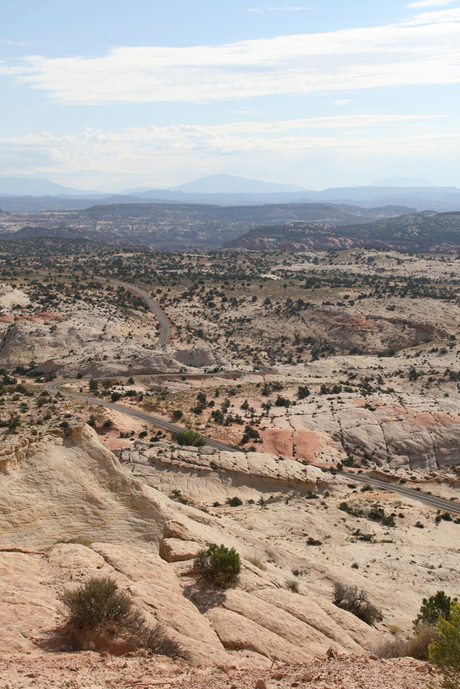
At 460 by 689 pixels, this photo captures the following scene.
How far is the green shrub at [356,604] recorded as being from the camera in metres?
17.4

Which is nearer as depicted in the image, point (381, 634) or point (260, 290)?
point (381, 634)

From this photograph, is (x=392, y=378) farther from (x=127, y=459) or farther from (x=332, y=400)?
(x=127, y=459)

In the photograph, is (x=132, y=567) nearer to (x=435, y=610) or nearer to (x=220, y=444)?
(x=435, y=610)

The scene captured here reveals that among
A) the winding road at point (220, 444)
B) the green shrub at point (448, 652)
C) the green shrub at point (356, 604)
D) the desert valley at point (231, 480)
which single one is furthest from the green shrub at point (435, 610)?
the winding road at point (220, 444)

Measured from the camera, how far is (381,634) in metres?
16.1

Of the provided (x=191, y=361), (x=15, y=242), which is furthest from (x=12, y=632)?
(x=15, y=242)

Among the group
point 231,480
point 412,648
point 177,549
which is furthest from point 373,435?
point 177,549

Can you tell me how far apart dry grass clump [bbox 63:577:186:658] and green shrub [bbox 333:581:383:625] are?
8.87 m

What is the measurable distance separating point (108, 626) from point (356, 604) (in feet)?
34.8

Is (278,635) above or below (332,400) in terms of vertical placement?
above

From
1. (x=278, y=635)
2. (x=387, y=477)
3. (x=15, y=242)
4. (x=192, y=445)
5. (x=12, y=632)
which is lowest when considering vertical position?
(x=387, y=477)

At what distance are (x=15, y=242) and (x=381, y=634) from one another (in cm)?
20229

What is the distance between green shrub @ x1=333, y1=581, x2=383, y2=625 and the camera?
1742cm

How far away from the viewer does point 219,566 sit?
15031 mm
